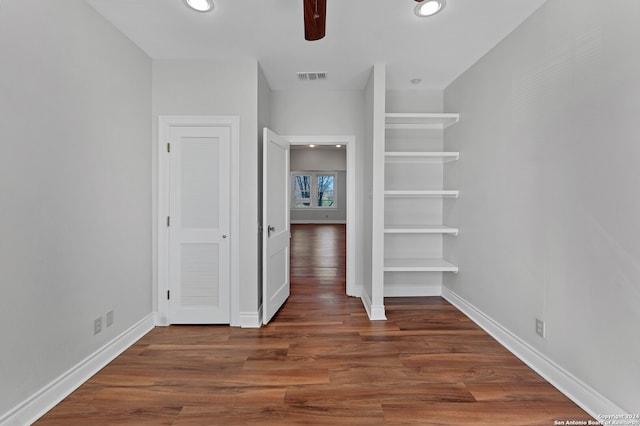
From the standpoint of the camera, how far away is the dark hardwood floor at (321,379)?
174cm

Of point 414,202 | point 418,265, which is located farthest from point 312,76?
point 418,265

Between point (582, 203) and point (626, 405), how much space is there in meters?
1.11

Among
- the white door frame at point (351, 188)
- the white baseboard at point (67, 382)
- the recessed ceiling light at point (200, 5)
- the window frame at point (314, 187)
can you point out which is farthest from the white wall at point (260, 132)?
the window frame at point (314, 187)

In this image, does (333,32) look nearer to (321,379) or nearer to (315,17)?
(315,17)

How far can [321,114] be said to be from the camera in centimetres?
378

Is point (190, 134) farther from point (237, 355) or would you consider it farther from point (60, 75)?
point (237, 355)

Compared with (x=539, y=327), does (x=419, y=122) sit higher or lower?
higher

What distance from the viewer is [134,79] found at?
2652mm

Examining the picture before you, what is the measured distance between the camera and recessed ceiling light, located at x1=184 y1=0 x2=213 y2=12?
208cm

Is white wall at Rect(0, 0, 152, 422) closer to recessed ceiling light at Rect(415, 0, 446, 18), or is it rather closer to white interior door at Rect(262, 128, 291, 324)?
white interior door at Rect(262, 128, 291, 324)

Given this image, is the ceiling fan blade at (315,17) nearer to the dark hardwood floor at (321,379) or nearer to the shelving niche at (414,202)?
the shelving niche at (414,202)

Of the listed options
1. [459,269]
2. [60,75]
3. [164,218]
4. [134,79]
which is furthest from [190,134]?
[459,269]

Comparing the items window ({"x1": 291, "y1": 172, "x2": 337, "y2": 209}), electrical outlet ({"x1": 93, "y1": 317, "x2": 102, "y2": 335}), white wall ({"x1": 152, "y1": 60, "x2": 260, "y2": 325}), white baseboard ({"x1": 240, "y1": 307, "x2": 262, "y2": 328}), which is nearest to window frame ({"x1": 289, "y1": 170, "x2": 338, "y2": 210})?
window ({"x1": 291, "y1": 172, "x2": 337, "y2": 209})

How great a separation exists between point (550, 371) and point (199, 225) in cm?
310
